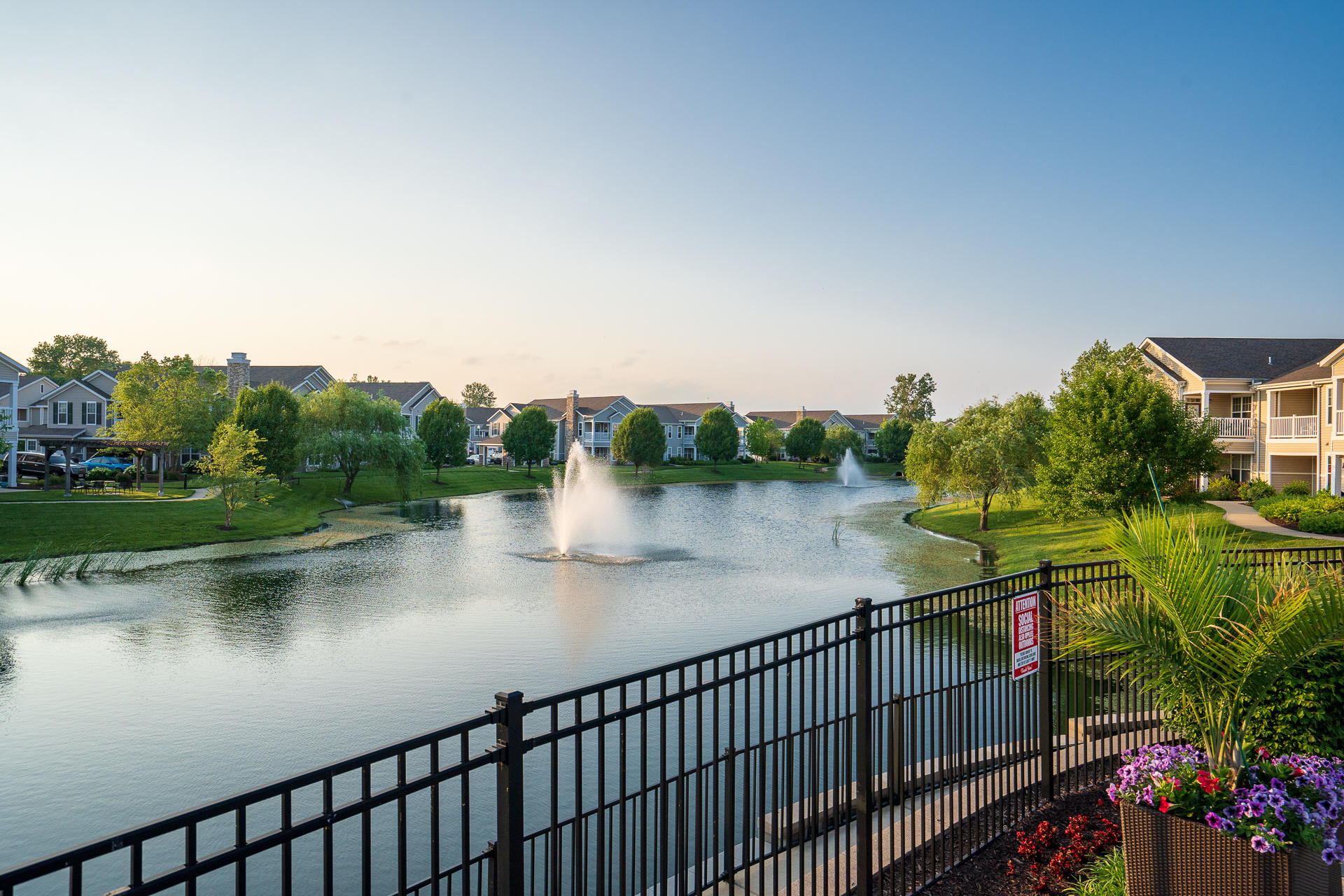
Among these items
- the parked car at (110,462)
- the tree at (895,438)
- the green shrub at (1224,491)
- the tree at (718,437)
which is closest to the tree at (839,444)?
the tree at (895,438)

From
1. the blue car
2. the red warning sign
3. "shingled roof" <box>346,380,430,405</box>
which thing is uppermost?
"shingled roof" <box>346,380,430,405</box>

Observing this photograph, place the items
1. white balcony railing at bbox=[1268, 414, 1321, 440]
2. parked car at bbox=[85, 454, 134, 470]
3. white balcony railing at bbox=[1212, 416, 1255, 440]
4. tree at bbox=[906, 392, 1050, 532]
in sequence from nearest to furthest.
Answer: white balcony railing at bbox=[1268, 414, 1321, 440] → tree at bbox=[906, 392, 1050, 532] → white balcony railing at bbox=[1212, 416, 1255, 440] → parked car at bbox=[85, 454, 134, 470]

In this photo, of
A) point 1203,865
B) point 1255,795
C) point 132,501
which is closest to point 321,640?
point 1203,865

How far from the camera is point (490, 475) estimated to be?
63.2 meters

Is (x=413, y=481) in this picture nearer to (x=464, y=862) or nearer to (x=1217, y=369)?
(x=1217, y=369)

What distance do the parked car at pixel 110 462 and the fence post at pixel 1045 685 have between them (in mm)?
50689

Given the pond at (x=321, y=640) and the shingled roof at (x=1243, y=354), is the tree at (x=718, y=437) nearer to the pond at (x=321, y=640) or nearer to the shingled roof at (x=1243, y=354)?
the shingled roof at (x=1243, y=354)

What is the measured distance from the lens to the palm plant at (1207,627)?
411cm

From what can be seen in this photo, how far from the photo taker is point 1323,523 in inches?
842

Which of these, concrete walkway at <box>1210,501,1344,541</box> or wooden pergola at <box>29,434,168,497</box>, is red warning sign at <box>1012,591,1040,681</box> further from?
wooden pergola at <box>29,434,168,497</box>

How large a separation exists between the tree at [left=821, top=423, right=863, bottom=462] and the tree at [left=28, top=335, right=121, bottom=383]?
8465 centimetres

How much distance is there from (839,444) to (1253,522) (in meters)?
70.9

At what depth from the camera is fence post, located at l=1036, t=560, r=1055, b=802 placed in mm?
5801

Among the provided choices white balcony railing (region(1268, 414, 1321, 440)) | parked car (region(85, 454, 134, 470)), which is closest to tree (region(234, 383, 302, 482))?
parked car (region(85, 454, 134, 470))
